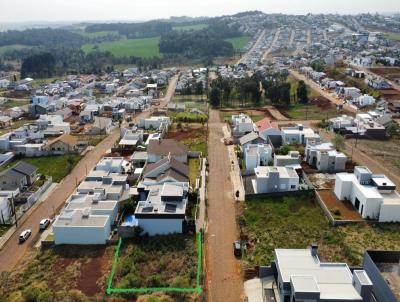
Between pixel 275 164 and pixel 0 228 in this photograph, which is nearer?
pixel 0 228

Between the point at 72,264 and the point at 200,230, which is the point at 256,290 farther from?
the point at 72,264

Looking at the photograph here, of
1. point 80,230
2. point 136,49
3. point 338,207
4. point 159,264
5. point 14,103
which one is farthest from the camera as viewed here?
point 136,49

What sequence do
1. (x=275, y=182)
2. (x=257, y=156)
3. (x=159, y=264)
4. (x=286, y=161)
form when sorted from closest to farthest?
1. (x=159, y=264)
2. (x=275, y=182)
3. (x=286, y=161)
4. (x=257, y=156)

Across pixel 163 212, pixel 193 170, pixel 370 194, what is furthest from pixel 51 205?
pixel 370 194

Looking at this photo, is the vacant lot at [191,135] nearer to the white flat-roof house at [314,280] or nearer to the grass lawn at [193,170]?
the grass lawn at [193,170]

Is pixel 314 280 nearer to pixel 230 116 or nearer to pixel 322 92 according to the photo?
pixel 230 116

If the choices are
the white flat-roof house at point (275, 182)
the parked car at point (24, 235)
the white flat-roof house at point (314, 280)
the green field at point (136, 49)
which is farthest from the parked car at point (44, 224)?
the green field at point (136, 49)

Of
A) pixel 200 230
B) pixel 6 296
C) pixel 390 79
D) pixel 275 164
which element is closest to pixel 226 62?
pixel 390 79
